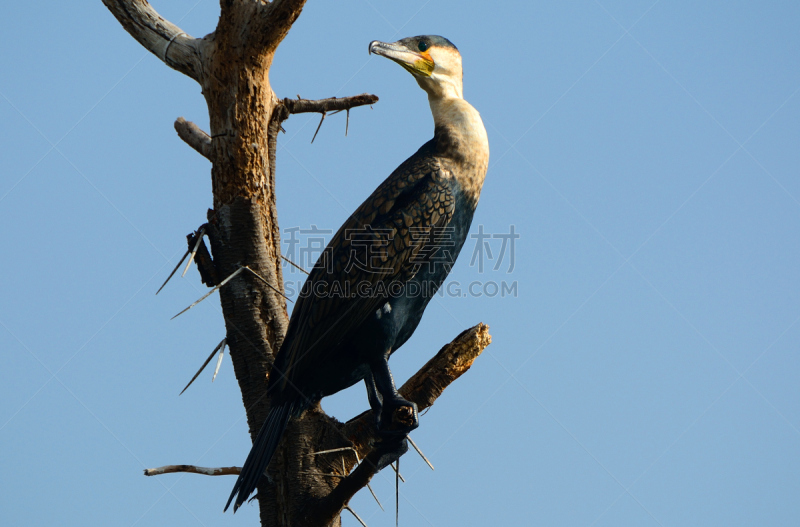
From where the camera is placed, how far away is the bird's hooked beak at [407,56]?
362cm

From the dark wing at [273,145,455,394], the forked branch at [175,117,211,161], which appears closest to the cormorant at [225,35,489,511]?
the dark wing at [273,145,455,394]

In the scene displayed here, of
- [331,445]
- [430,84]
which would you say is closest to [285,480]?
[331,445]

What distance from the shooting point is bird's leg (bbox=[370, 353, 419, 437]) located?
3.08m

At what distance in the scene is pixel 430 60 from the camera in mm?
3713

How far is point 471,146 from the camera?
3.53 m

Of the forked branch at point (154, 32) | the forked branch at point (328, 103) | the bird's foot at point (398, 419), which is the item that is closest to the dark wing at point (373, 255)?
the bird's foot at point (398, 419)

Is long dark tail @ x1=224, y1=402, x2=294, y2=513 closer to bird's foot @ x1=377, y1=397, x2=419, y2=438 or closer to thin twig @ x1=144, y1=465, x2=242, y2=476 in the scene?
thin twig @ x1=144, y1=465, x2=242, y2=476

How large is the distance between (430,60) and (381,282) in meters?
1.38

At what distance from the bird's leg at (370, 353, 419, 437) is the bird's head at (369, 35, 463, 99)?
63.5 inches

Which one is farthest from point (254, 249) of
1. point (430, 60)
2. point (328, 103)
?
point (430, 60)

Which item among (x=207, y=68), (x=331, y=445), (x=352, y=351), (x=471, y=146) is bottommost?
(x=331, y=445)

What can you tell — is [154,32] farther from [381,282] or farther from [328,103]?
[381,282]

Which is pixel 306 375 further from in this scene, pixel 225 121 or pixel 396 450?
pixel 225 121

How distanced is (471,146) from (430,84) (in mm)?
519
